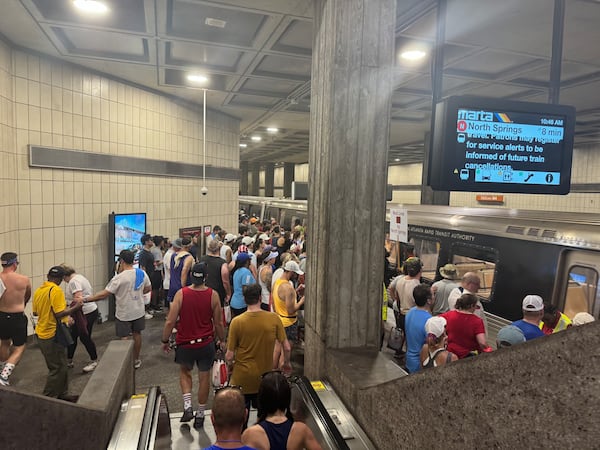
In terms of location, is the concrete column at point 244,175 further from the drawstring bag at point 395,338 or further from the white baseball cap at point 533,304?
the white baseball cap at point 533,304

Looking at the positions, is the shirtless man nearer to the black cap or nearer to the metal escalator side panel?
the black cap

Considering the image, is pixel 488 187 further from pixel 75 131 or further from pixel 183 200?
pixel 183 200

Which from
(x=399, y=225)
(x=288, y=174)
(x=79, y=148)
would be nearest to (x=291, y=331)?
(x=399, y=225)

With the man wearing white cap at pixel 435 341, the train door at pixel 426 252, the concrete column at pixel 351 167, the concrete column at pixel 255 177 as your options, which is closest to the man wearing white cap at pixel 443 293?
the train door at pixel 426 252

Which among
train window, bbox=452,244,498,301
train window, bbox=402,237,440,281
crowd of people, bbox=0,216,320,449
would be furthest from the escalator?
train window, bbox=402,237,440,281

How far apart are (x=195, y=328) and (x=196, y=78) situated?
6.05 metres

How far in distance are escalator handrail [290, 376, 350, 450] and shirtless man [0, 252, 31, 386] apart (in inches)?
167

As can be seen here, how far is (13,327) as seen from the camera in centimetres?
548

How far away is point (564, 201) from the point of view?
1543 cm

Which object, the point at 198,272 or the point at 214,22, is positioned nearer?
the point at 198,272

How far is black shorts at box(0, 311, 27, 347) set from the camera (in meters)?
5.43

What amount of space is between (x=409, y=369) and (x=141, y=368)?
400 centimetres

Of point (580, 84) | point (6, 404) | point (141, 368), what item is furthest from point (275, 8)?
point (580, 84)

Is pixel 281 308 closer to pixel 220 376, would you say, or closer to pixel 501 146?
pixel 220 376
